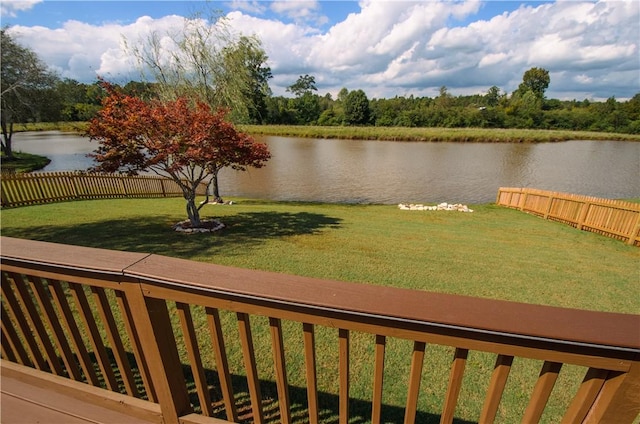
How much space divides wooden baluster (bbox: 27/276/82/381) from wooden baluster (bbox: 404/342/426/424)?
193cm

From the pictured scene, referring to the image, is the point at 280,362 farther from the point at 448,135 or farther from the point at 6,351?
the point at 448,135

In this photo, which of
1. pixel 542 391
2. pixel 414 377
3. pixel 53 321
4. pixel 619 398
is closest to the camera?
pixel 619 398

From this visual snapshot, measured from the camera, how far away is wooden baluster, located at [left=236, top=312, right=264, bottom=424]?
1373 mm

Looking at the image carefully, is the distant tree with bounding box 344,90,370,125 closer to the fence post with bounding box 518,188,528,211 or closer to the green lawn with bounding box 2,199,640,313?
the fence post with bounding box 518,188,528,211

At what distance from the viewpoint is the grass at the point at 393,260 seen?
266cm

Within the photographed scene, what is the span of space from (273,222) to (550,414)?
6855mm

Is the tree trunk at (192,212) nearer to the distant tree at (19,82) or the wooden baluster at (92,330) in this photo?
the wooden baluster at (92,330)

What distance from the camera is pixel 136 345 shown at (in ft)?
5.24

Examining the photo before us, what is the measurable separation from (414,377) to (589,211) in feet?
35.3

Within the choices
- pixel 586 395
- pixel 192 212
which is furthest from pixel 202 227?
pixel 586 395

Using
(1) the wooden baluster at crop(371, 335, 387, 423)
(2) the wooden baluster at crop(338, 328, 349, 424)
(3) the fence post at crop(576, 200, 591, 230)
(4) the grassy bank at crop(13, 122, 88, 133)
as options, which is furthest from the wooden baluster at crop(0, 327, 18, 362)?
(3) the fence post at crop(576, 200, 591, 230)

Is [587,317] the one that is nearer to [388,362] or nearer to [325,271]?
[388,362]

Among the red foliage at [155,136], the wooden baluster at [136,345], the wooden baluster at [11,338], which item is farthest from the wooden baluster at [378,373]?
the red foliage at [155,136]

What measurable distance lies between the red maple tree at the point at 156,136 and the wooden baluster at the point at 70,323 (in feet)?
16.6
